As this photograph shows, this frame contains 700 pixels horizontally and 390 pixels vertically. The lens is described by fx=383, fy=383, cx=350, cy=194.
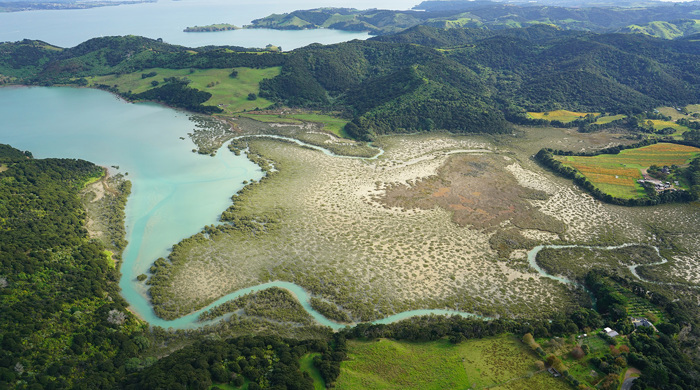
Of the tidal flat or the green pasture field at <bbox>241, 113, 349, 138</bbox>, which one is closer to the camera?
the tidal flat

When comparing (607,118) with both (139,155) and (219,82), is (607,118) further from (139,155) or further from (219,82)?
(139,155)

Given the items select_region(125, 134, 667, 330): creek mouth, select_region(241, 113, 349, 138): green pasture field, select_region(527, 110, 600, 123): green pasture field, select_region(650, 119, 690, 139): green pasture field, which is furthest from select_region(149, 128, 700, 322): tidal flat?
select_region(650, 119, 690, 139): green pasture field

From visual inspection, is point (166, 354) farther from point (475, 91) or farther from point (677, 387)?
point (475, 91)

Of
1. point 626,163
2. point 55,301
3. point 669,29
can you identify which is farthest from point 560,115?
point 669,29

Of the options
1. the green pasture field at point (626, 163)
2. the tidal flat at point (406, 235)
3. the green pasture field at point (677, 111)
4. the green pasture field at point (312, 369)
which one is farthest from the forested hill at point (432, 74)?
the green pasture field at point (312, 369)

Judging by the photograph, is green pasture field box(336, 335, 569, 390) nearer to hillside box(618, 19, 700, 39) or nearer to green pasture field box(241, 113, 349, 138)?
green pasture field box(241, 113, 349, 138)

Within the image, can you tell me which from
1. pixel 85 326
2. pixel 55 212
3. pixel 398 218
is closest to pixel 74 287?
pixel 85 326

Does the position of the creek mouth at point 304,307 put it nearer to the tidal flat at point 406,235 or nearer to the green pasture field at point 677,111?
the tidal flat at point 406,235
